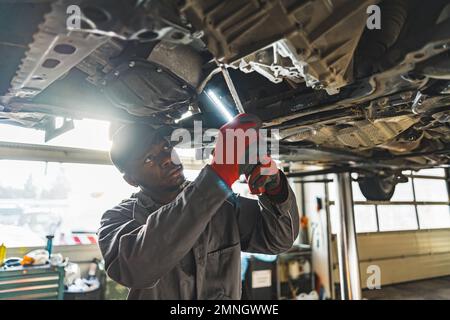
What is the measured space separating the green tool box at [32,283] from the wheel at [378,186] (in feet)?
7.98

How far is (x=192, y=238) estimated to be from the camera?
729 millimetres

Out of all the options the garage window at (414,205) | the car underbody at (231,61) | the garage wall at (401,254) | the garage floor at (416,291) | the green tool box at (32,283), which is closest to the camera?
the car underbody at (231,61)

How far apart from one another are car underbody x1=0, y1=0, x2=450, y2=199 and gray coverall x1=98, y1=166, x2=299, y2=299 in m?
0.29

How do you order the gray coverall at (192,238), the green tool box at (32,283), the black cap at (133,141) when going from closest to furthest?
the gray coverall at (192,238) → the black cap at (133,141) → the green tool box at (32,283)

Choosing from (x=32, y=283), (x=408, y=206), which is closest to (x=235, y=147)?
(x=32, y=283)

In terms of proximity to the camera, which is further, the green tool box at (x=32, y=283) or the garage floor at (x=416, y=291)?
the garage floor at (x=416, y=291)

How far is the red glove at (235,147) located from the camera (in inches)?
30.3

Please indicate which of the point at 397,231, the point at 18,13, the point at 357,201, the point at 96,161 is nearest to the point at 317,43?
the point at 18,13

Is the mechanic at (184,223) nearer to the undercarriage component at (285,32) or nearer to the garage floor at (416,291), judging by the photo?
the undercarriage component at (285,32)

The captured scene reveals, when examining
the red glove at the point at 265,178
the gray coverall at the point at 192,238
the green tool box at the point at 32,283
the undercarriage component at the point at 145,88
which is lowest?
the green tool box at the point at 32,283

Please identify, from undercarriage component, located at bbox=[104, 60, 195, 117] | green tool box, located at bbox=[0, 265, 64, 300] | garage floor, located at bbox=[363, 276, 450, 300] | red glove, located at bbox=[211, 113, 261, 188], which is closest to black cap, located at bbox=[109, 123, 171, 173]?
undercarriage component, located at bbox=[104, 60, 195, 117]

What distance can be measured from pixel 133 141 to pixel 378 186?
1937 mm

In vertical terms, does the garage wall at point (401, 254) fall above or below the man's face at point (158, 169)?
below

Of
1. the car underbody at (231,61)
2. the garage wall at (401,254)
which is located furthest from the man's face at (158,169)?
the garage wall at (401,254)
